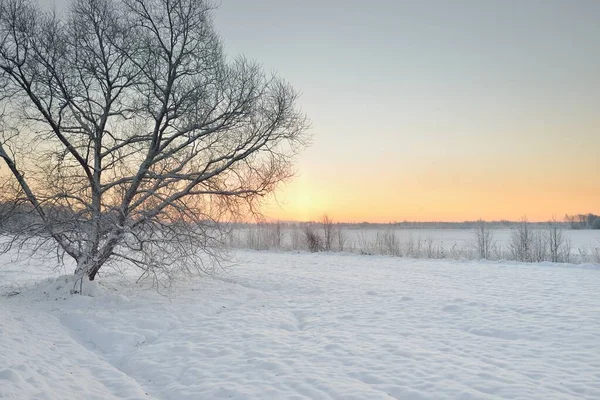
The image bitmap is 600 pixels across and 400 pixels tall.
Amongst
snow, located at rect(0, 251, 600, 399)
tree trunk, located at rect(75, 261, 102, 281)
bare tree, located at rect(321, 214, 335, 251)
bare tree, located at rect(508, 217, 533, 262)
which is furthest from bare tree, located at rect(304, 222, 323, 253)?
tree trunk, located at rect(75, 261, 102, 281)

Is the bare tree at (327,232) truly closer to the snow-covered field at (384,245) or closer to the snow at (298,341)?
the snow-covered field at (384,245)

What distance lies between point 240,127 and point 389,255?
19.4 meters

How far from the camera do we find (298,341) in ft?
28.1

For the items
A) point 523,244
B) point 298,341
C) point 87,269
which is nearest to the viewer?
point 298,341

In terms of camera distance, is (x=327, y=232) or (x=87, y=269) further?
(x=327, y=232)

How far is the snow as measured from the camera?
238 inches

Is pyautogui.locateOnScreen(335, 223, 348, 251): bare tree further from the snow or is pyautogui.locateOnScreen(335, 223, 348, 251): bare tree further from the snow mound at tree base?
the snow mound at tree base

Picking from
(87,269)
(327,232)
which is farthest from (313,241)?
(87,269)

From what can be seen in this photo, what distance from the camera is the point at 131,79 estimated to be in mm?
13539

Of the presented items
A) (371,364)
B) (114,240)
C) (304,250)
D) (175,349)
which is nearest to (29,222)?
(114,240)

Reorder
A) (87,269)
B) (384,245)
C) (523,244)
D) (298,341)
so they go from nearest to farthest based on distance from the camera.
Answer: (298,341) < (87,269) < (523,244) < (384,245)

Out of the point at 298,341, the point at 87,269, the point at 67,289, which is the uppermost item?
the point at 87,269

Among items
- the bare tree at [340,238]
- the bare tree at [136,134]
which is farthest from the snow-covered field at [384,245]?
the bare tree at [136,134]

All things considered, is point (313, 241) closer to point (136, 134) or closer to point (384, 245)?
point (384, 245)
